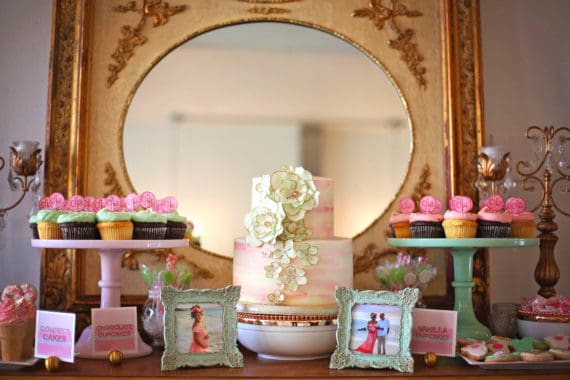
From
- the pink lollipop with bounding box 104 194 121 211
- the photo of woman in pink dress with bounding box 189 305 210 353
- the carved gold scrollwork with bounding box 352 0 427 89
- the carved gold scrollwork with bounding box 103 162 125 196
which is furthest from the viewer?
the carved gold scrollwork with bounding box 352 0 427 89

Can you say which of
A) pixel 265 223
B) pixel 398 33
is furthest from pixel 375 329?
pixel 398 33

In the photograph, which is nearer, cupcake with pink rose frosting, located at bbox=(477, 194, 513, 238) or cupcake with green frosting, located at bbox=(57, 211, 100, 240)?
cupcake with green frosting, located at bbox=(57, 211, 100, 240)

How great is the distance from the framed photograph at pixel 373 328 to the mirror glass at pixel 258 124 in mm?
505

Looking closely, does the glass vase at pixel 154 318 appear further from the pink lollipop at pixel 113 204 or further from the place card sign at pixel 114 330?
the pink lollipop at pixel 113 204

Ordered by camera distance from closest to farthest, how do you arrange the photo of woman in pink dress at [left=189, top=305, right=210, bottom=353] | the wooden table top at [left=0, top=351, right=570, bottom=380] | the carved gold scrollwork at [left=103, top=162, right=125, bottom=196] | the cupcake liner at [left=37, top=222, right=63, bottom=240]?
the wooden table top at [left=0, top=351, right=570, bottom=380] < the photo of woman in pink dress at [left=189, top=305, right=210, bottom=353] < the cupcake liner at [left=37, top=222, right=63, bottom=240] < the carved gold scrollwork at [left=103, top=162, right=125, bottom=196]

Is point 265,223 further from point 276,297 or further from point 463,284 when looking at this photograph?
point 463,284

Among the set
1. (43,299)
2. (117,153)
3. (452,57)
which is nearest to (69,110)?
(117,153)

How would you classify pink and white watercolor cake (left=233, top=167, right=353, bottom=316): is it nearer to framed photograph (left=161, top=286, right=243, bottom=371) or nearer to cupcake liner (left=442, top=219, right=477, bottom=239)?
framed photograph (left=161, top=286, right=243, bottom=371)

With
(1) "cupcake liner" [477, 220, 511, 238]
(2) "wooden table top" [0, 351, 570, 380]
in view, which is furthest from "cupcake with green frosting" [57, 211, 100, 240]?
(1) "cupcake liner" [477, 220, 511, 238]

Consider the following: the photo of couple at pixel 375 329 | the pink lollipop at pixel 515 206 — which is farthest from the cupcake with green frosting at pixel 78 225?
the pink lollipop at pixel 515 206

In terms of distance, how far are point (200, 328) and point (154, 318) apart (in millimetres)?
260

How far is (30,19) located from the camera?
2178 mm

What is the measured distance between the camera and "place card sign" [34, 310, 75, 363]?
1.55m

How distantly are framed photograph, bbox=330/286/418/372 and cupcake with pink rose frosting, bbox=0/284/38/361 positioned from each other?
2.59 feet
